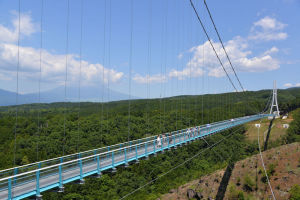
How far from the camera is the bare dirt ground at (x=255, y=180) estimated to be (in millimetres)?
35125

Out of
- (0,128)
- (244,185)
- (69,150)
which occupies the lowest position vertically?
(244,185)

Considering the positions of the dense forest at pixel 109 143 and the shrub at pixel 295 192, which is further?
the dense forest at pixel 109 143

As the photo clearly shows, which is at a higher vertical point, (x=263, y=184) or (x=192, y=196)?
(x=263, y=184)

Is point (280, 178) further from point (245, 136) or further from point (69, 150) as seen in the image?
point (245, 136)

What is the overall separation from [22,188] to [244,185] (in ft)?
123

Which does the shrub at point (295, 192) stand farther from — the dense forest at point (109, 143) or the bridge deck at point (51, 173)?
the bridge deck at point (51, 173)

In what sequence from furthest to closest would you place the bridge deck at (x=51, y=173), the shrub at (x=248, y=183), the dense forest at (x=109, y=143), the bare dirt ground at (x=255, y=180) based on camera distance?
1. the dense forest at (x=109, y=143)
2. the shrub at (x=248, y=183)
3. the bare dirt ground at (x=255, y=180)
4. the bridge deck at (x=51, y=173)

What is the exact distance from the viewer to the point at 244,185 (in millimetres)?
39312

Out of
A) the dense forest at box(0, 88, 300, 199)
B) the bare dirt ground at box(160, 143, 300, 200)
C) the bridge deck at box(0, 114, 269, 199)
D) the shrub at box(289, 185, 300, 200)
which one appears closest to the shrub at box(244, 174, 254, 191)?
the bare dirt ground at box(160, 143, 300, 200)

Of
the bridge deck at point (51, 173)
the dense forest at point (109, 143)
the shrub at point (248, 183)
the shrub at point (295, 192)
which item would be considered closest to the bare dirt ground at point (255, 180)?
the shrub at point (248, 183)

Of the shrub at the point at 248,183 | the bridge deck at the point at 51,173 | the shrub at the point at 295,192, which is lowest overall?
the shrub at the point at 248,183

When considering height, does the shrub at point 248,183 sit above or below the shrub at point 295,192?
below

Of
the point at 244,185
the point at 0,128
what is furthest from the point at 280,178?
the point at 0,128

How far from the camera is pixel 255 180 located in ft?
126
